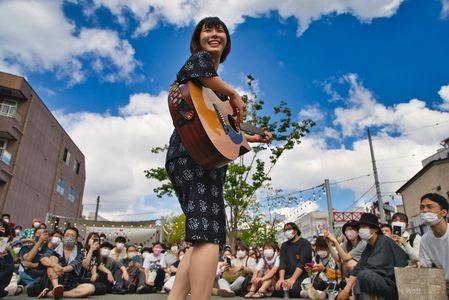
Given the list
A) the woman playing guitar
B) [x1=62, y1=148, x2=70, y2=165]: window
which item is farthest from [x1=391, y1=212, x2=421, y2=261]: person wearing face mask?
[x1=62, y1=148, x2=70, y2=165]: window

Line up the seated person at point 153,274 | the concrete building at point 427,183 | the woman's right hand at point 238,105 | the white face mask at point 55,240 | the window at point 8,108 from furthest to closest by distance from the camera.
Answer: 1. the concrete building at point 427,183
2. the window at point 8,108
3. the seated person at point 153,274
4. the white face mask at point 55,240
5. the woman's right hand at point 238,105

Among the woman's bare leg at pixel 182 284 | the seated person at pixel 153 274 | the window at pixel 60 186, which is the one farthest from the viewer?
the window at pixel 60 186

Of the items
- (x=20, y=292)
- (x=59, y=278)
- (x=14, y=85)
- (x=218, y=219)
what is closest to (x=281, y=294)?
→ (x=59, y=278)

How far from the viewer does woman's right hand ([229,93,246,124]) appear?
5.91ft

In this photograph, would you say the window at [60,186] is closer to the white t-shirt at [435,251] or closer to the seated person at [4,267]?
the seated person at [4,267]

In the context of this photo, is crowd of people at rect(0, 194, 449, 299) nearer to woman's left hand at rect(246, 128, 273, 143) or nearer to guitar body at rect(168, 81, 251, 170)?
woman's left hand at rect(246, 128, 273, 143)

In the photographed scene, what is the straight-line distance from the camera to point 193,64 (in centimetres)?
172

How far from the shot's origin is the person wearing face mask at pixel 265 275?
22.9 ft

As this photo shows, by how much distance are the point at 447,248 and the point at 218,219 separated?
3.21 meters

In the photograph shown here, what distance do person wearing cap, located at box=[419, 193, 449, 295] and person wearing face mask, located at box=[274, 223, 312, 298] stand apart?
3.00 meters

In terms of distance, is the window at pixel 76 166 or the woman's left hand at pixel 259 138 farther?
the window at pixel 76 166

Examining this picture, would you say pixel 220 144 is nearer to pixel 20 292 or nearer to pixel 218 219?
pixel 218 219

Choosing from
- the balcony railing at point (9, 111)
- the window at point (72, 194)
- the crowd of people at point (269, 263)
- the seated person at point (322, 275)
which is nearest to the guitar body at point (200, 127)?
the crowd of people at point (269, 263)

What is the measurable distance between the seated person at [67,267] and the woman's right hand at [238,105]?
197 inches
